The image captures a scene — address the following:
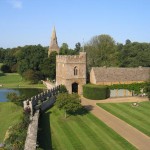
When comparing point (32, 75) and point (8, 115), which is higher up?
point (32, 75)

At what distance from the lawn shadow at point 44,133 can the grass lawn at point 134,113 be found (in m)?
8.26

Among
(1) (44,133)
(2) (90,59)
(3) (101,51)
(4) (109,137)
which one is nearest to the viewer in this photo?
(4) (109,137)

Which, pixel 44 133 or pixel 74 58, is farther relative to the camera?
pixel 74 58

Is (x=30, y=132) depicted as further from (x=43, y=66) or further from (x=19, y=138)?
(x=43, y=66)

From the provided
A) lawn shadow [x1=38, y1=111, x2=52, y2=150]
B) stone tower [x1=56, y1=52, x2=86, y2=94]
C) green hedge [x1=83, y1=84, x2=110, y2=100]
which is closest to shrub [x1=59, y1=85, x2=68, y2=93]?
stone tower [x1=56, y1=52, x2=86, y2=94]

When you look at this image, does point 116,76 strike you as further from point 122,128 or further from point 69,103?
point 122,128

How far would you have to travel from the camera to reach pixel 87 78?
53562mm

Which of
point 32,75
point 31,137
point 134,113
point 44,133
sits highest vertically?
point 32,75

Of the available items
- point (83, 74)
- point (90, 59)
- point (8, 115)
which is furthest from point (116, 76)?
point (90, 59)

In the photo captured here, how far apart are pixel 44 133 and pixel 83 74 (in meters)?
21.9

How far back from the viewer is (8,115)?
39.7 m

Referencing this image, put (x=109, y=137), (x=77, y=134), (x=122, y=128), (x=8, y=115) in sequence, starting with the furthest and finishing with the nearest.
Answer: (x=8, y=115)
(x=122, y=128)
(x=77, y=134)
(x=109, y=137)

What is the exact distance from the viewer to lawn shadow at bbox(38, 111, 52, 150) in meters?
25.7

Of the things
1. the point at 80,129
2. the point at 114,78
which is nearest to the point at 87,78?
the point at 114,78
